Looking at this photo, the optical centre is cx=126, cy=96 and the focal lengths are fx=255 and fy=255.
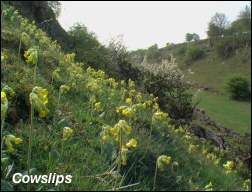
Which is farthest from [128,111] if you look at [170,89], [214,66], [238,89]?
[214,66]

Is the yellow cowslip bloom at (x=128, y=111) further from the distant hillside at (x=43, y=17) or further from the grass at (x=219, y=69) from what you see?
the grass at (x=219, y=69)

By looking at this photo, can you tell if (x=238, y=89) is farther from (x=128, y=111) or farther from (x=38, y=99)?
(x=38, y=99)

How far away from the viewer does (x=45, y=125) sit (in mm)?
2566

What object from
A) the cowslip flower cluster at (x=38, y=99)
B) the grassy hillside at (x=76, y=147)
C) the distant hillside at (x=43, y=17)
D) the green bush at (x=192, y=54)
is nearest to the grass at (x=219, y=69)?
the green bush at (x=192, y=54)

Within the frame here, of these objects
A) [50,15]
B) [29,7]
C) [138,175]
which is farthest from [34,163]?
[50,15]

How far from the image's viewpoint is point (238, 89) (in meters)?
28.5

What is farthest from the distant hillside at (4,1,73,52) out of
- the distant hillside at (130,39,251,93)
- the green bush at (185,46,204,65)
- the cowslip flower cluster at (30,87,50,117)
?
the green bush at (185,46,204,65)

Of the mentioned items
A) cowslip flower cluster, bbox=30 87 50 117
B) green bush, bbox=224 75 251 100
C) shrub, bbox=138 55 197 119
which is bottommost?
green bush, bbox=224 75 251 100

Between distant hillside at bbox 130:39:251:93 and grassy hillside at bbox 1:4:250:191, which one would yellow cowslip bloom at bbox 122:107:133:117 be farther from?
distant hillside at bbox 130:39:251:93

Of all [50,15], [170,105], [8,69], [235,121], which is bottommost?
[235,121]

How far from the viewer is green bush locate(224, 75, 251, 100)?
28.3 m

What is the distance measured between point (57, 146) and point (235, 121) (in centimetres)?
1622

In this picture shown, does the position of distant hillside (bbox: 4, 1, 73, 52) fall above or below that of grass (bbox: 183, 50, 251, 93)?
above

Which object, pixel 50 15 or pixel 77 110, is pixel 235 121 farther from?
pixel 77 110
